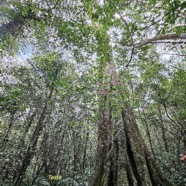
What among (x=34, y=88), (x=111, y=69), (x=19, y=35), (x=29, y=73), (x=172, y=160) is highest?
(x=19, y=35)

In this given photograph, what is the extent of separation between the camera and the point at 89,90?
15.1ft

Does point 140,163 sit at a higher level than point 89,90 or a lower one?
lower

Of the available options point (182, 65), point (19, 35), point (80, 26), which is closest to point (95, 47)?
point (80, 26)

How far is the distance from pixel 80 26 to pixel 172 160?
6.81 metres

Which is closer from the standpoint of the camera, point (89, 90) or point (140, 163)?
point (140, 163)

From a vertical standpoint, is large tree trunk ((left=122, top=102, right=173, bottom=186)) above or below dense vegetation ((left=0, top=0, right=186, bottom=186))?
below

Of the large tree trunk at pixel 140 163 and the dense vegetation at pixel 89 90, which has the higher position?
the dense vegetation at pixel 89 90

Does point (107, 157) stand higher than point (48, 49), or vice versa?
point (48, 49)

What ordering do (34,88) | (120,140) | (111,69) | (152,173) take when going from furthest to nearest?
(34,88)
(111,69)
(120,140)
(152,173)

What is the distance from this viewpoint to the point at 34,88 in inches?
327

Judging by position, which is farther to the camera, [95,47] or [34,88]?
[34,88]

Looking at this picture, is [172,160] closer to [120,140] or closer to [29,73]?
[120,140]

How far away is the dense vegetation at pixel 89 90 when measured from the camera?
11.8 ft

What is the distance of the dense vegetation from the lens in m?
3.59
